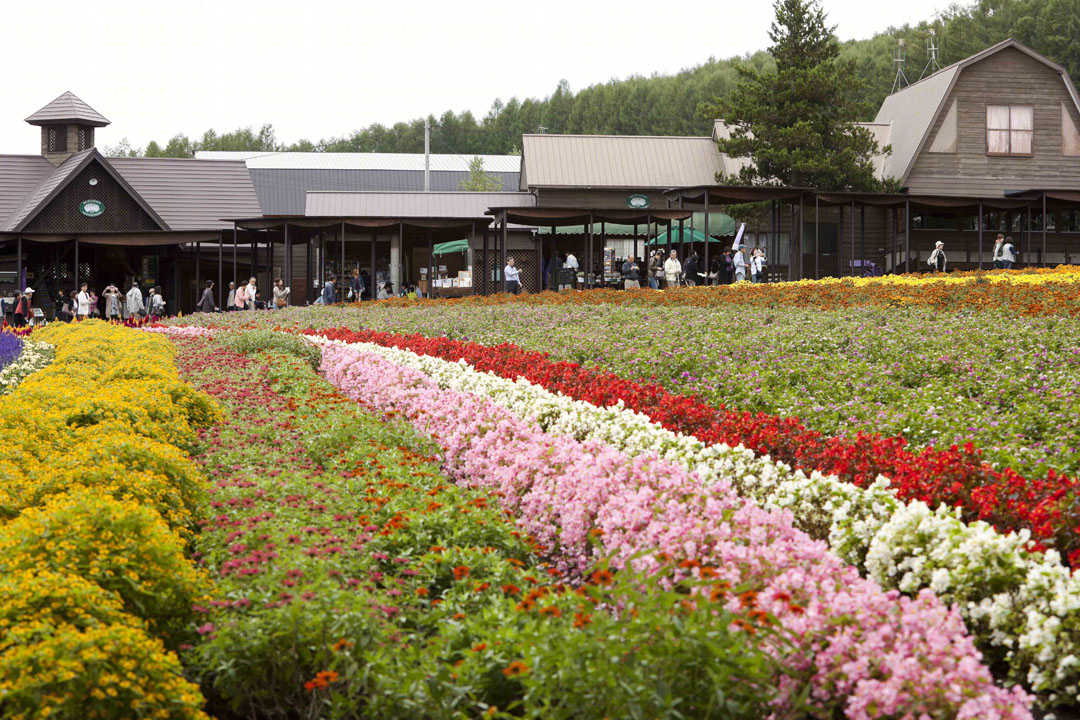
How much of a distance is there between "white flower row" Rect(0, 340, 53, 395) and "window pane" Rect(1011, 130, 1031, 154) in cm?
3207

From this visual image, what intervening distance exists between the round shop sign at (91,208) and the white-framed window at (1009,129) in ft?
98.8

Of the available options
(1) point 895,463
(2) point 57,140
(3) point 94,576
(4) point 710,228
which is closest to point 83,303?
(2) point 57,140

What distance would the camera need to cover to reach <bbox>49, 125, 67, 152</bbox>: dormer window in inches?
1678

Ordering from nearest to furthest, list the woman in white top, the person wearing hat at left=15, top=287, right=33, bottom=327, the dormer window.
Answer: the person wearing hat at left=15, top=287, right=33, bottom=327 < the woman in white top < the dormer window

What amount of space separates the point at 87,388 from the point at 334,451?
2.66 m

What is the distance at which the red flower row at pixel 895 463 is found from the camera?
198 inches

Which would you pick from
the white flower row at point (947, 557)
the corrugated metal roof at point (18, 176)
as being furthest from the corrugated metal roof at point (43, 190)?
the white flower row at point (947, 557)

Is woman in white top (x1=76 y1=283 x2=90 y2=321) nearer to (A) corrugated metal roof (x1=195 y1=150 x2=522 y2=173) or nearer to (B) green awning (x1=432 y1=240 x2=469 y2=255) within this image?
(B) green awning (x1=432 y1=240 x2=469 y2=255)

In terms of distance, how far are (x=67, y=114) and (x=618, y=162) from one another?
21403 millimetres

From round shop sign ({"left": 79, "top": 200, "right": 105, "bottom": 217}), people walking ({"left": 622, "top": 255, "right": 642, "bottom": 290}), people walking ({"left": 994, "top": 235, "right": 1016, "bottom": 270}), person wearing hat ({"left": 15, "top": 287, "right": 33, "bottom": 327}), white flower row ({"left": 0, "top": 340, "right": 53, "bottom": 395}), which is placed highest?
round shop sign ({"left": 79, "top": 200, "right": 105, "bottom": 217})

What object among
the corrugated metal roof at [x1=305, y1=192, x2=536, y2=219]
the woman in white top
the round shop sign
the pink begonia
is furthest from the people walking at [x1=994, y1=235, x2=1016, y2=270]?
the round shop sign

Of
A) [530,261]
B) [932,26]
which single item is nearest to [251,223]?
[530,261]

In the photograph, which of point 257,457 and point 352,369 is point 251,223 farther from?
point 257,457

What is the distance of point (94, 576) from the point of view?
12.9 feet
